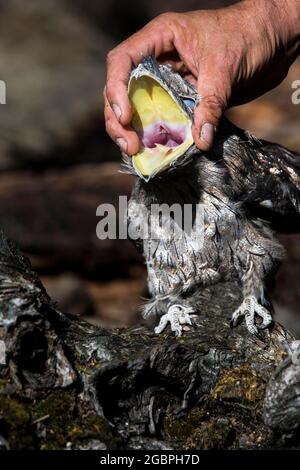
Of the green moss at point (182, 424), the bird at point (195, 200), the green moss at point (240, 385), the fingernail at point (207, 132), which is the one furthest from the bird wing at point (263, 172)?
the green moss at point (182, 424)

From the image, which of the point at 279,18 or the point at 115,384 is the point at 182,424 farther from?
the point at 279,18

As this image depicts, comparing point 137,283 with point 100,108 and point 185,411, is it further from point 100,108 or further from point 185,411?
point 185,411

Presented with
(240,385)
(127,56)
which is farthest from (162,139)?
(240,385)

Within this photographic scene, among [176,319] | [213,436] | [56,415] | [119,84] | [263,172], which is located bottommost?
[213,436]

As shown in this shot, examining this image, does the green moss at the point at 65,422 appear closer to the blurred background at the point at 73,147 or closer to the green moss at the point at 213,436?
the green moss at the point at 213,436

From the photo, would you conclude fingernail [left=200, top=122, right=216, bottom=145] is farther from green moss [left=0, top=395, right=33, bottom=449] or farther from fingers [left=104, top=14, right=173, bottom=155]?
green moss [left=0, top=395, right=33, bottom=449]
